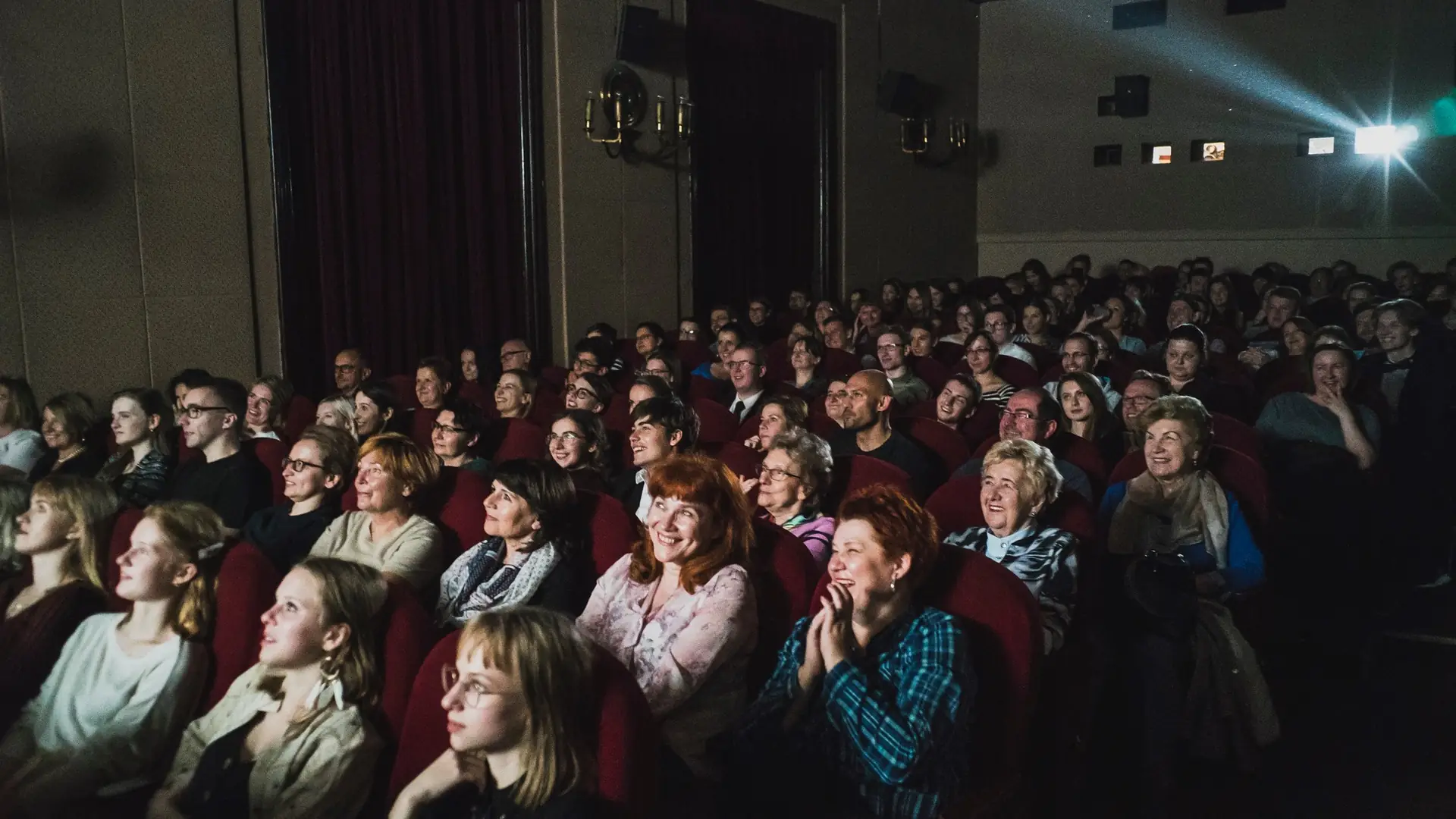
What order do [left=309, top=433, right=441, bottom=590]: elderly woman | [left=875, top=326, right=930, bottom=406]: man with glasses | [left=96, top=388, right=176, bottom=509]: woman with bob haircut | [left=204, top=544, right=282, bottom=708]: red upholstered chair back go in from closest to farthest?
[left=204, top=544, right=282, bottom=708]: red upholstered chair back < [left=309, top=433, right=441, bottom=590]: elderly woman < [left=96, top=388, right=176, bottom=509]: woman with bob haircut < [left=875, top=326, right=930, bottom=406]: man with glasses

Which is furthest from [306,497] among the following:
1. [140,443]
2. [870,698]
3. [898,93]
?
[898,93]

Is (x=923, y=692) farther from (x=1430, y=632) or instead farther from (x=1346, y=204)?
(x=1346, y=204)

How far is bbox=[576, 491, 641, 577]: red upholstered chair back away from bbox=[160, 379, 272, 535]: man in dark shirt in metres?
1.42

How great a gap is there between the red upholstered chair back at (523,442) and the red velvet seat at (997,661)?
225 centimetres

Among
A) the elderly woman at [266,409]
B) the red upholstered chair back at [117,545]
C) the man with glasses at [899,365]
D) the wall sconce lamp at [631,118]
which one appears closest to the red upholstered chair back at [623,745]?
the red upholstered chair back at [117,545]

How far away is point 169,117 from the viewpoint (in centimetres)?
588

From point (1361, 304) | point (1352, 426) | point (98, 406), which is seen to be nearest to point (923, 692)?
point (1352, 426)

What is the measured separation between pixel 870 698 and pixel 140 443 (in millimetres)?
3239

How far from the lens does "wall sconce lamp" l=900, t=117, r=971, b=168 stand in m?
11.3

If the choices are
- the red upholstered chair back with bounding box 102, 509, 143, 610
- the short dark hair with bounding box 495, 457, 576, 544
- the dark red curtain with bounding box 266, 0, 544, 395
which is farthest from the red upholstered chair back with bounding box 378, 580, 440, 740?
the dark red curtain with bounding box 266, 0, 544, 395

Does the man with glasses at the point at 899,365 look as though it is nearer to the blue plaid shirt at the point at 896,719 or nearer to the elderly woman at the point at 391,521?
the elderly woman at the point at 391,521

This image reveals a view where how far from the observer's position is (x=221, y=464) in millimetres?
3814

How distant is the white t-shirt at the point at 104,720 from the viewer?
2178 mm

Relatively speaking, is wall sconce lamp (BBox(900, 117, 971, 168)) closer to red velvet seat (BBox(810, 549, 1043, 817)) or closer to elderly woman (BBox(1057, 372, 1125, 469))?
elderly woman (BBox(1057, 372, 1125, 469))
